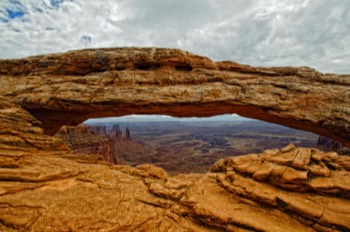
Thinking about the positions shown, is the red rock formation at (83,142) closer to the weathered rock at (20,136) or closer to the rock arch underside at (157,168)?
the rock arch underside at (157,168)

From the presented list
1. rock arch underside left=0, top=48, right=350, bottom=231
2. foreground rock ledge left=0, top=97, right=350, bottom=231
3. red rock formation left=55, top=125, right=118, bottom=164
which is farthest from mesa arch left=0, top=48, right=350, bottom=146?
red rock formation left=55, top=125, right=118, bottom=164

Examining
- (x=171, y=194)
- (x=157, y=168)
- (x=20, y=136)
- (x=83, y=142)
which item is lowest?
(x=83, y=142)

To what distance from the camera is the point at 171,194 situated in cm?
1245

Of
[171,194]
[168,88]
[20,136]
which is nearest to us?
[171,194]

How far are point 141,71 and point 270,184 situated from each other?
14412mm

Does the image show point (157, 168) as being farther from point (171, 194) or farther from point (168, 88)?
point (168, 88)

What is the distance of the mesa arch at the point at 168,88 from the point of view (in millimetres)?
18297

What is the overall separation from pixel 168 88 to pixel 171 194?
388 inches

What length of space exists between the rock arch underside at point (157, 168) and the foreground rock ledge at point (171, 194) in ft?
0.18

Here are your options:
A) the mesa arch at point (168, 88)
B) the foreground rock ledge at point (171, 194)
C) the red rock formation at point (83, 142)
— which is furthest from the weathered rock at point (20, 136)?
the red rock formation at point (83, 142)

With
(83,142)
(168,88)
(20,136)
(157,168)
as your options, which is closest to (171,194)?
(157,168)

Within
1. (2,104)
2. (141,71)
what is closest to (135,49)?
(141,71)

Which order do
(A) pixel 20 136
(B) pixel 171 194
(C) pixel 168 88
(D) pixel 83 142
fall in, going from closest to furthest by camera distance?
(B) pixel 171 194 → (A) pixel 20 136 → (C) pixel 168 88 → (D) pixel 83 142

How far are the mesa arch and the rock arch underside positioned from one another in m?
0.10
